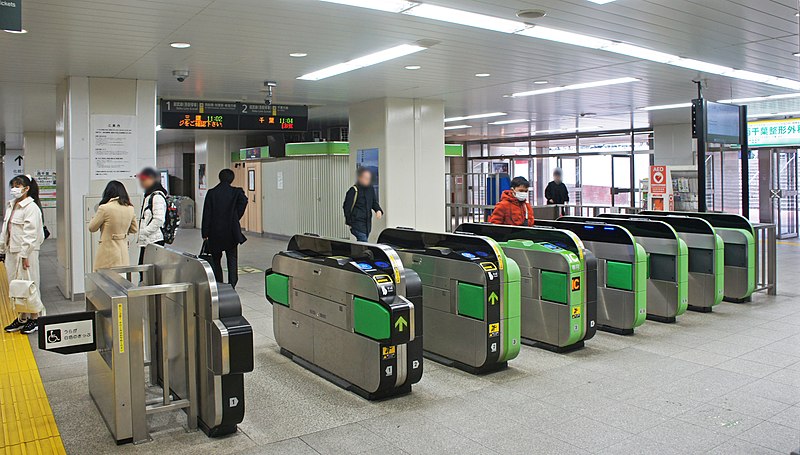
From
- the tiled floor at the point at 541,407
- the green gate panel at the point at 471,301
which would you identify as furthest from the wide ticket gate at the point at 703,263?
the green gate panel at the point at 471,301

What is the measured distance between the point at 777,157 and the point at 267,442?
51.4ft

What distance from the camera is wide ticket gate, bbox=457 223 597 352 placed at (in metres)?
5.67

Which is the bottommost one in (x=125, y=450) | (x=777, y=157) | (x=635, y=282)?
(x=125, y=450)

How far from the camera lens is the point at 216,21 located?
570 centimetres

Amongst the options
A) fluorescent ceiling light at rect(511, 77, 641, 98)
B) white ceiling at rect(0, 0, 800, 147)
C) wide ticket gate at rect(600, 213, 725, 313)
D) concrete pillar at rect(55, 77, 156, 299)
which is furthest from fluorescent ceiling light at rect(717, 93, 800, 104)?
concrete pillar at rect(55, 77, 156, 299)

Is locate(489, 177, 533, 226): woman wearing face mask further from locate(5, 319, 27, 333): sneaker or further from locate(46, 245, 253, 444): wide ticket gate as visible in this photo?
locate(5, 319, 27, 333): sneaker

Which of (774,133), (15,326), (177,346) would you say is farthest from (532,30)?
(774,133)

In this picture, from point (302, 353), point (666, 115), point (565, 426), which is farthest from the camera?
point (666, 115)

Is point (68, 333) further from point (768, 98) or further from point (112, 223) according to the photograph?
point (768, 98)

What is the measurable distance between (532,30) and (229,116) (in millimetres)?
4757

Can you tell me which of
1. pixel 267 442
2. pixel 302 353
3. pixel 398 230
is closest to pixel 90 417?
pixel 267 442

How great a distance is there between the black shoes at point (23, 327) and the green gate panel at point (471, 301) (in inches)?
168

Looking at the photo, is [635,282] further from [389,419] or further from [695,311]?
[389,419]

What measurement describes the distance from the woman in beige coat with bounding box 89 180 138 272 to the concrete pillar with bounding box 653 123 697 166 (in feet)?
42.2
